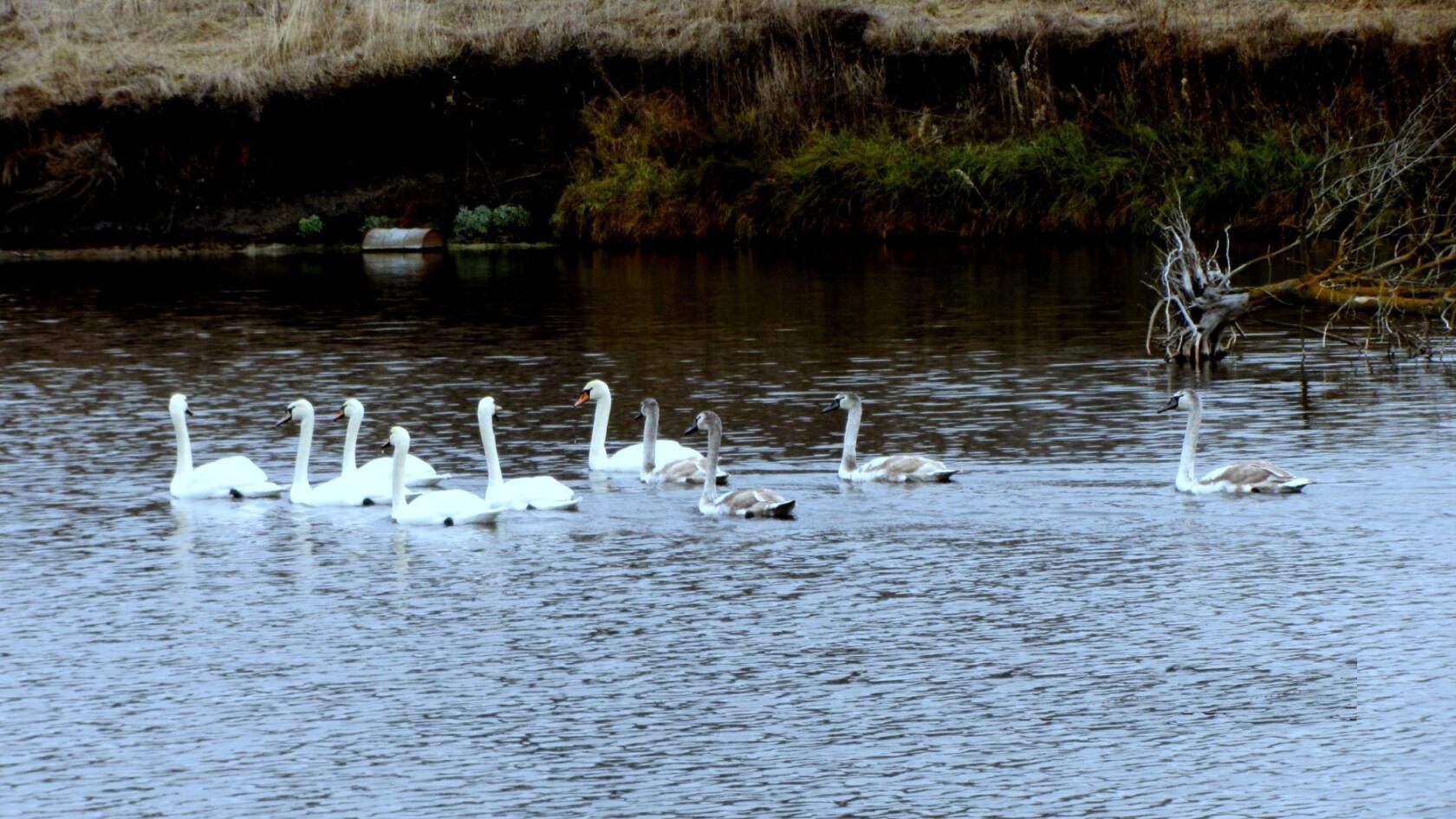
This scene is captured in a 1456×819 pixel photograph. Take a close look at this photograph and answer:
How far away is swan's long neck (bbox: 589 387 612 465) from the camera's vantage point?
17.1 metres

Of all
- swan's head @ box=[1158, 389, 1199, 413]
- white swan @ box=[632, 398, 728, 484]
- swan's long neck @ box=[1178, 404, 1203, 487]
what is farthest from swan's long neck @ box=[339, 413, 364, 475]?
swan's head @ box=[1158, 389, 1199, 413]

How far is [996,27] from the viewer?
44.1 m

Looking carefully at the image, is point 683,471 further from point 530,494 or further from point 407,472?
point 407,472

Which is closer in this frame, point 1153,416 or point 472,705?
point 472,705

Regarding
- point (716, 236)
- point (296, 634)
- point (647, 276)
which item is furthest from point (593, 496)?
point (716, 236)

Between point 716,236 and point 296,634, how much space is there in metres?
31.0

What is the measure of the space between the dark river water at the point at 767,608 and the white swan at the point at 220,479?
140 mm

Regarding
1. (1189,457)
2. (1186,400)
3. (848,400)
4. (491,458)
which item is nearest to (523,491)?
(491,458)

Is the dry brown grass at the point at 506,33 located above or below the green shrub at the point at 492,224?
above

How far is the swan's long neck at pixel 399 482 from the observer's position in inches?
588

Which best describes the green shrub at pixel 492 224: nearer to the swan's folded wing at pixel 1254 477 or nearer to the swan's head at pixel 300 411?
the swan's head at pixel 300 411

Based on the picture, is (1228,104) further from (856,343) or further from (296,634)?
(296,634)

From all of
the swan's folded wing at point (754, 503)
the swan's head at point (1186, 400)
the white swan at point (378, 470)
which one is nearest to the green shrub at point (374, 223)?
the white swan at point (378, 470)

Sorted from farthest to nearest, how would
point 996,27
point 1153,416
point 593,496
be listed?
1. point 996,27
2. point 1153,416
3. point 593,496
